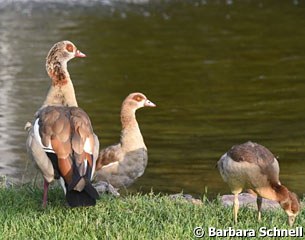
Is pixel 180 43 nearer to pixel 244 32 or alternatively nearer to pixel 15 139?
pixel 244 32

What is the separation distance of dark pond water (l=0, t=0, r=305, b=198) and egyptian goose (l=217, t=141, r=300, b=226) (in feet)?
9.83

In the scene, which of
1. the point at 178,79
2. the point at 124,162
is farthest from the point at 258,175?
the point at 178,79

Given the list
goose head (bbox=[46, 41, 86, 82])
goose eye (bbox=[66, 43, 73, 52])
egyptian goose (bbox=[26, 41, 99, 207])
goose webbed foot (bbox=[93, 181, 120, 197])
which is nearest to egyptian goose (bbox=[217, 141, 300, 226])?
egyptian goose (bbox=[26, 41, 99, 207])

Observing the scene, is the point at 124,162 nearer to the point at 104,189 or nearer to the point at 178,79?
the point at 104,189

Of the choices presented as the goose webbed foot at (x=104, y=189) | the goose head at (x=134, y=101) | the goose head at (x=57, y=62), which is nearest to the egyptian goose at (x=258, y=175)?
the goose webbed foot at (x=104, y=189)

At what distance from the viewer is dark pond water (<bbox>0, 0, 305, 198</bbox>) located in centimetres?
1241

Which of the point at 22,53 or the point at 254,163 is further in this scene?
the point at 22,53

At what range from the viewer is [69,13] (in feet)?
93.7


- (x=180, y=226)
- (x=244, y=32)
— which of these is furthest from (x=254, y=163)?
(x=244, y=32)

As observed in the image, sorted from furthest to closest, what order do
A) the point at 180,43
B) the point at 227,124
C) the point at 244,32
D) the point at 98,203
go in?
the point at 244,32
the point at 180,43
the point at 227,124
the point at 98,203

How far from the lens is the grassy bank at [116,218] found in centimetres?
714

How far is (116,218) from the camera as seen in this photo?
7656 mm

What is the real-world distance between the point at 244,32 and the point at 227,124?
985cm

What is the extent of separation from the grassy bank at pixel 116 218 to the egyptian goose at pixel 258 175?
171 millimetres
